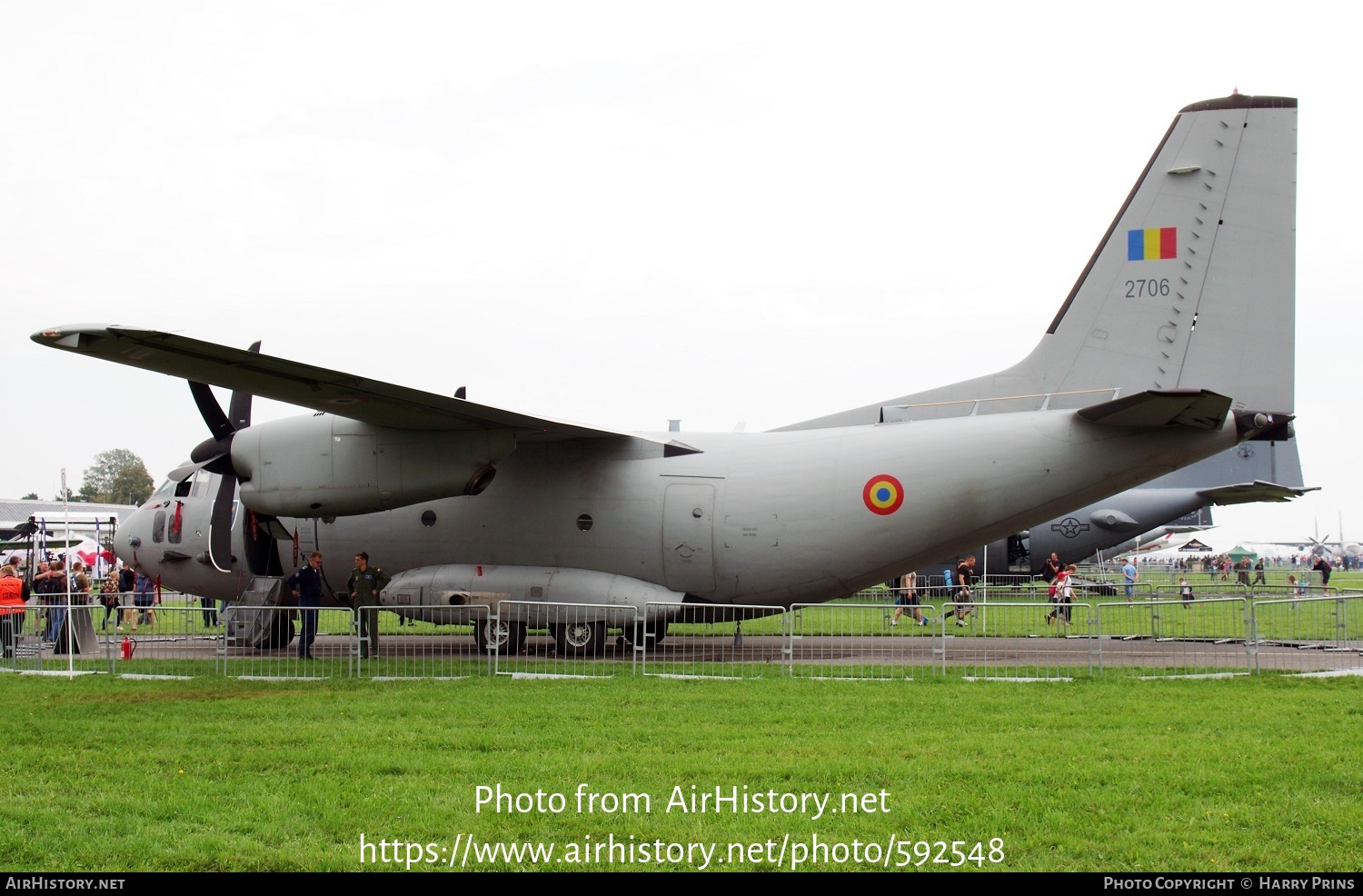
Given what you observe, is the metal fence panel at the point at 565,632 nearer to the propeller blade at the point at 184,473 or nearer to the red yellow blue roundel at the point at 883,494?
the red yellow blue roundel at the point at 883,494

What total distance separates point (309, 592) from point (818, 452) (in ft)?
27.2

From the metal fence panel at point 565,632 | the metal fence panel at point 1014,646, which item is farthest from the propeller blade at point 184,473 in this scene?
the metal fence panel at point 1014,646

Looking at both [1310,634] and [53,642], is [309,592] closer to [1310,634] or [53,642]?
[53,642]

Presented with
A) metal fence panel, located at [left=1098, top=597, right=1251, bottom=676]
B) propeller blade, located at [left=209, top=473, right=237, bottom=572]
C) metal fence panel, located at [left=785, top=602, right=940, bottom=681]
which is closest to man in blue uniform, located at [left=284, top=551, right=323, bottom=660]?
propeller blade, located at [left=209, top=473, right=237, bottom=572]

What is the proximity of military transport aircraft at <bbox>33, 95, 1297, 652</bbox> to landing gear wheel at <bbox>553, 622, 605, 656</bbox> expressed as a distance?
7 centimetres

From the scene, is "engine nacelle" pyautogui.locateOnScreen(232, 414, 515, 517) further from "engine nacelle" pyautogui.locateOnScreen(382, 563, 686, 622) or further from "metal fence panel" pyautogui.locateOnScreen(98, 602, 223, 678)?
"metal fence panel" pyautogui.locateOnScreen(98, 602, 223, 678)

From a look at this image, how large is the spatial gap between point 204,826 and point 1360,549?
462ft

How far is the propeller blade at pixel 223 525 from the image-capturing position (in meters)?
17.5

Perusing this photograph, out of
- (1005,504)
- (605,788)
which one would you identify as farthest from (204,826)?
(1005,504)

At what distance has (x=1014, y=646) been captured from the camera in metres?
17.3

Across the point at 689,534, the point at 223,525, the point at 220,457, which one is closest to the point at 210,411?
the point at 220,457

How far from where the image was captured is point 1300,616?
642 inches

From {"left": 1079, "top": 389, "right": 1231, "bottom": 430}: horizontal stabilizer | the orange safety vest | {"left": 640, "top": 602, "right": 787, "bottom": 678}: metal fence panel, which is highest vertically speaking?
{"left": 1079, "top": 389, "right": 1231, "bottom": 430}: horizontal stabilizer

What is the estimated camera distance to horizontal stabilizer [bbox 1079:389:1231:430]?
13.6 metres
